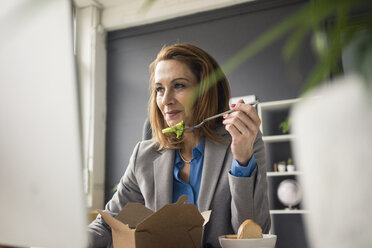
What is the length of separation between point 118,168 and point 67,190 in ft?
12.4

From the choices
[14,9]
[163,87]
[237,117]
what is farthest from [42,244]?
[163,87]

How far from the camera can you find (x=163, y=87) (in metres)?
1.42

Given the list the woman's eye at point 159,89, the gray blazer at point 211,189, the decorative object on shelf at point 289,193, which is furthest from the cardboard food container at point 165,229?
the decorative object on shelf at point 289,193

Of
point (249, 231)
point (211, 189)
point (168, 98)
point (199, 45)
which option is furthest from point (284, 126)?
point (249, 231)

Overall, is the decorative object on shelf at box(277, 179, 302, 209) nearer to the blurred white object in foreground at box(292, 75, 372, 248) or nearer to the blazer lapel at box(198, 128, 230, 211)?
the blazer lapel at box(198, 128, 230, 211)

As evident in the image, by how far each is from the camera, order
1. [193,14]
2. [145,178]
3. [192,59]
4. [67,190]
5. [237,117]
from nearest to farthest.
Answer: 1. [67,190]
2. [237,117]
3. [145,178]
4. [192,59]
5. [193,14]

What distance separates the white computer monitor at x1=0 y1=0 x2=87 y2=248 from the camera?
371 mm

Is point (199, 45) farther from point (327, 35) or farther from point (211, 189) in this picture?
point (327, 35)

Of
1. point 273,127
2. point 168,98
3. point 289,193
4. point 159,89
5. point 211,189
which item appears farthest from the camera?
point 273,127

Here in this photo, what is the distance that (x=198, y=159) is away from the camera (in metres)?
1.32

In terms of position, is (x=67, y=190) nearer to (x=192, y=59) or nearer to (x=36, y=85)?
(x=36, y=85)

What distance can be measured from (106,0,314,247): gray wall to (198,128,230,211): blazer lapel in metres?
2.28

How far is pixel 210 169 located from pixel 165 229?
65 centimetres

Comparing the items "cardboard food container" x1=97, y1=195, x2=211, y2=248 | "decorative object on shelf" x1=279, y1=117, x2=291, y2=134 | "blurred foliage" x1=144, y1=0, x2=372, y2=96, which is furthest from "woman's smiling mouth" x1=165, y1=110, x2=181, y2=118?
"decorative object on shelf" x1=279, y1=117, x2=291, y2=134
